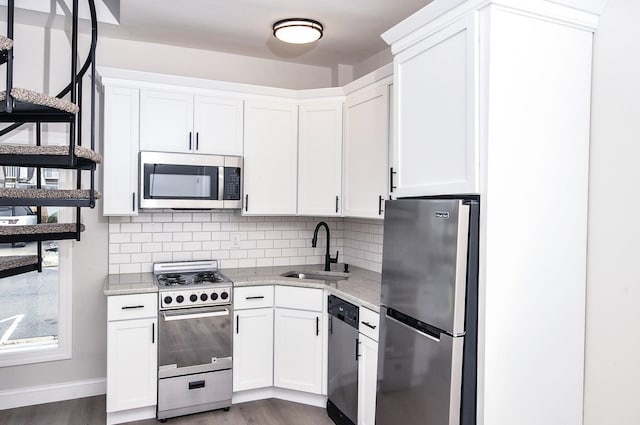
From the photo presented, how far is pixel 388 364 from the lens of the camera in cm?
222

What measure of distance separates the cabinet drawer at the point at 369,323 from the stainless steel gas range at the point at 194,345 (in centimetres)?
103

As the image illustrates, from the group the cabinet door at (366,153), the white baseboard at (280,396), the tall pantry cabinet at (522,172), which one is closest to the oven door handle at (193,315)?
the white baseboard at (280,396)

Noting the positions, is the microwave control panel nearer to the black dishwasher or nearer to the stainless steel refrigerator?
the black dishwasher

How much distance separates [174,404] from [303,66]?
301 centimetres

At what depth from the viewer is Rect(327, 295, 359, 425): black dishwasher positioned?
9.28 feet

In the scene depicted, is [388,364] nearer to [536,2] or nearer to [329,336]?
[329,336]

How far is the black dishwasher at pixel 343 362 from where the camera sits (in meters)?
2.83

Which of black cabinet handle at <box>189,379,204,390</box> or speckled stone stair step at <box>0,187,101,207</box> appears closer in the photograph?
speckled stone stair step at <box>0,187,101,207</box>

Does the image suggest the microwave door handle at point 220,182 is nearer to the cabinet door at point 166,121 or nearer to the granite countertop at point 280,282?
the cabinet door at point 166,121

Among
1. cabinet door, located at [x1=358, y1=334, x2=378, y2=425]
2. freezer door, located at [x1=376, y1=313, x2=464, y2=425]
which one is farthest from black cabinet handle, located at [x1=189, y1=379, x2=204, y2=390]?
freezer door, located at [x1=376, y1=313, x2=464, y2=425]

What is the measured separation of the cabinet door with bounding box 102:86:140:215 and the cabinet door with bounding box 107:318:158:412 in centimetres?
83

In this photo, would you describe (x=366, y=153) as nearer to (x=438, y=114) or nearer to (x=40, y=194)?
(x=438, y=114)

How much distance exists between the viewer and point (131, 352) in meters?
3.00

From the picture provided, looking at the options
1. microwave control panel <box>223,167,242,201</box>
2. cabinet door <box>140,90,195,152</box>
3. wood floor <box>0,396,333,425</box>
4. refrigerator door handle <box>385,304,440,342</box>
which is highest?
cabinet door <box>140,90,195,152</box>
